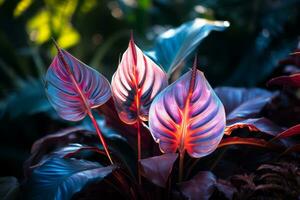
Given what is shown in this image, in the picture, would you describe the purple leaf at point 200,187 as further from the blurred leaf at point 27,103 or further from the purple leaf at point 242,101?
the blurred leaf at point 27,103

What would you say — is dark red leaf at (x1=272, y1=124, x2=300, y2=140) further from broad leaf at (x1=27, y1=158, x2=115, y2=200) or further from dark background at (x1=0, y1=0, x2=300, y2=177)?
dark background at (x1=0, y1=0, x2=300, y2=177)

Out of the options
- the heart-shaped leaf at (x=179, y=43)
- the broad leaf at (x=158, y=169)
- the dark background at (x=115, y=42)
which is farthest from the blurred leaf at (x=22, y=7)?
the broad leaf at (x=158, y=169)

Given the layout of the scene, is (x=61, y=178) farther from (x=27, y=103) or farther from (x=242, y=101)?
(x=27, y=103)

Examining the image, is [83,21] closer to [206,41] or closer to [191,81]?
[206,41]

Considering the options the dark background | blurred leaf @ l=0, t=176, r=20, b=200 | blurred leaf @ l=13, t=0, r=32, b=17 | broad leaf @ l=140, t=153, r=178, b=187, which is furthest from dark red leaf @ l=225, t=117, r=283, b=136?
blurred leaf @ l=13, t=0, r=32, b=17

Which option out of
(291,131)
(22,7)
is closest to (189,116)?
(291,131)

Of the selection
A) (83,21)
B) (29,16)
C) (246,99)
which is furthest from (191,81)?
(29,16)
